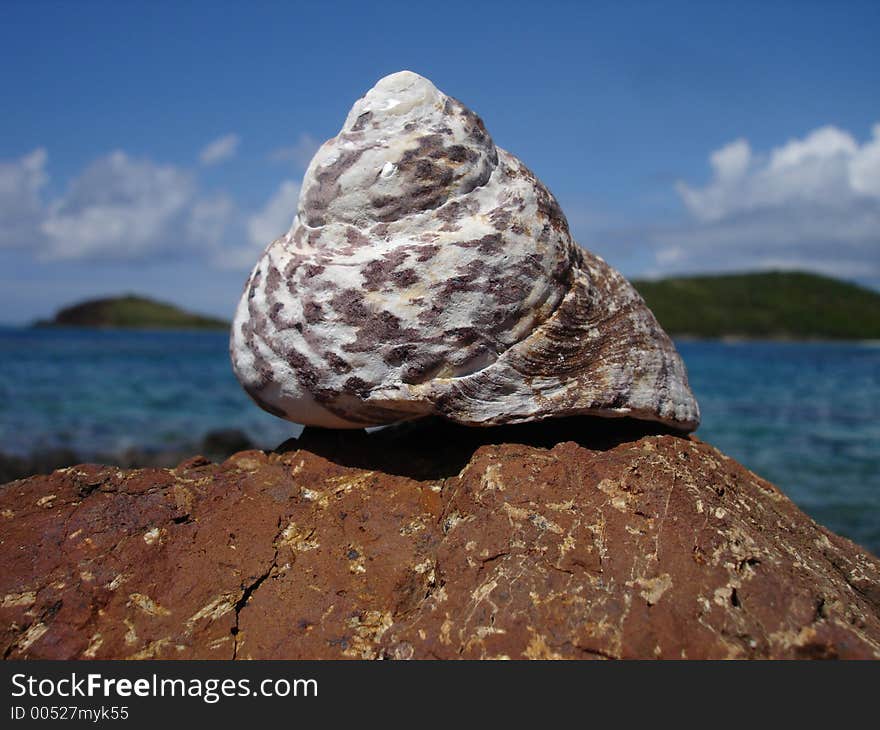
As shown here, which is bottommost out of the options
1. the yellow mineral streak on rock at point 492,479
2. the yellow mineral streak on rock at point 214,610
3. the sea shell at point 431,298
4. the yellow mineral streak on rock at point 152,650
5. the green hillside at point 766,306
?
the yellow mineral streak on rock at point 152,650

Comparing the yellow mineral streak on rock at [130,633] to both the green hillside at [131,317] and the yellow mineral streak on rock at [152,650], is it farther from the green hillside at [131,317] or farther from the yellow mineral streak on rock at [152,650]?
the green hillside at [131,317]

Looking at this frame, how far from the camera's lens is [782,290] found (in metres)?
81.2

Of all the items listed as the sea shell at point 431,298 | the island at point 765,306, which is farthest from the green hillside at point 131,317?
the sea shell at point 431,298

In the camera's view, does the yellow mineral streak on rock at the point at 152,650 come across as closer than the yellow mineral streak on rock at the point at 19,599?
Yes

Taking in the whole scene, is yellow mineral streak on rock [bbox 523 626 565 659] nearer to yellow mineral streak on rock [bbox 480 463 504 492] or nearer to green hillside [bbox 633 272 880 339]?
yellow mineral streak on rock [bbox 480 463 504 492]

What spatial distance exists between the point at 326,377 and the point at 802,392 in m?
25.7

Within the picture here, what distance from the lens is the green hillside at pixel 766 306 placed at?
71.4 metres

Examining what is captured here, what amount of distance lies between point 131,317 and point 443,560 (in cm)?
12137

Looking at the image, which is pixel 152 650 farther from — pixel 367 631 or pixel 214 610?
pixel 367 631

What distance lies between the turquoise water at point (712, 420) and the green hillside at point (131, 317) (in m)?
85.6

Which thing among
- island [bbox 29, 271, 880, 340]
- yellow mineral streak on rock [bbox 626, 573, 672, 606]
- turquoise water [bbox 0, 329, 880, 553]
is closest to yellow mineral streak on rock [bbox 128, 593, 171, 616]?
yellow mineral streak on rock [bbox 626, 573, 672, 606]

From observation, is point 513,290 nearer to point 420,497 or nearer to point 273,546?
point 420,497

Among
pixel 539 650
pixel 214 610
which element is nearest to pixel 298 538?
pixel 214 610

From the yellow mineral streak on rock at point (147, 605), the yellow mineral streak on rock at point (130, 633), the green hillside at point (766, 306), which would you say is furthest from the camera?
the green hillside at point (766, 306)
